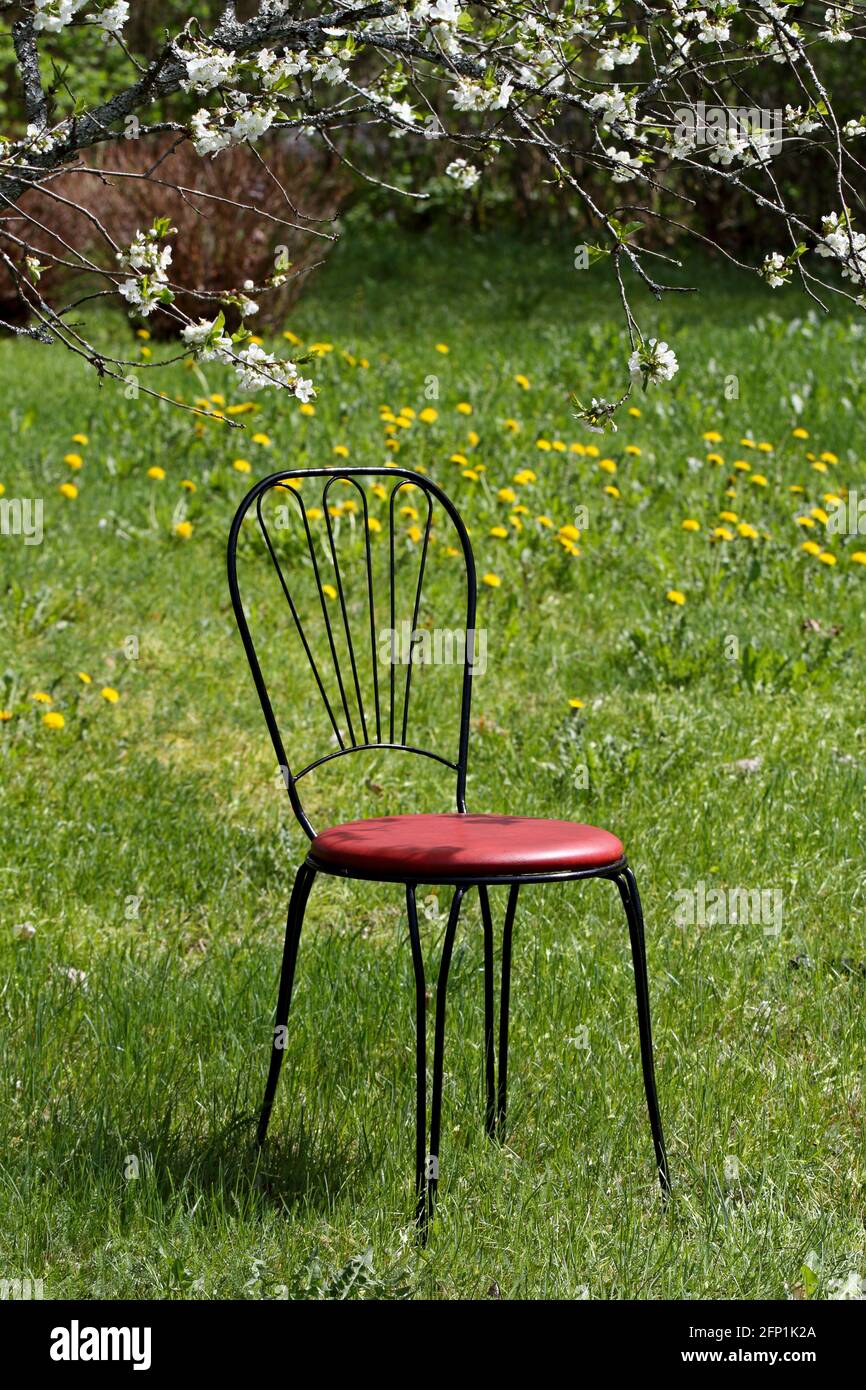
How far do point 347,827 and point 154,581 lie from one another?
3648 mm

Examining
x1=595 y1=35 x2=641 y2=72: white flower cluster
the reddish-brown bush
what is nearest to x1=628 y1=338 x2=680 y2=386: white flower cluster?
x1=595 y1=35 x2=641 y2=72: white flower cluster

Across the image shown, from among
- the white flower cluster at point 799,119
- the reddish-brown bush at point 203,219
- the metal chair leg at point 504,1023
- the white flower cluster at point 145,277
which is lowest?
the metal chair leg at point 504,1023

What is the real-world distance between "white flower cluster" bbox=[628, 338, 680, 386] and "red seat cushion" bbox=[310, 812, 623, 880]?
799mm

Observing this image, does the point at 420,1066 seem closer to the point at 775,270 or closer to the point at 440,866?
the point at 440,866

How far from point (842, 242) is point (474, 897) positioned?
226cm

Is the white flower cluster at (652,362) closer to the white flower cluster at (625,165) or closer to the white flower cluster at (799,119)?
the white flower cluster at (625,165)

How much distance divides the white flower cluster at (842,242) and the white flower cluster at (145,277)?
109cm

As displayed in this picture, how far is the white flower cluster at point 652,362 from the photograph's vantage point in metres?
2.53

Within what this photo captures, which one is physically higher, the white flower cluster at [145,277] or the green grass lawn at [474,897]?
the white flower cluster at [145,277]

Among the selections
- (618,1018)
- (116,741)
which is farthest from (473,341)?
(618,1018)

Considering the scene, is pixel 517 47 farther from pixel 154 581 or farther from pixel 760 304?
pixel 760 304

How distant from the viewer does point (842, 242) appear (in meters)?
2.53

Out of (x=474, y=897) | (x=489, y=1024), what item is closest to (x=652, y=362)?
(x=489, y=1024)

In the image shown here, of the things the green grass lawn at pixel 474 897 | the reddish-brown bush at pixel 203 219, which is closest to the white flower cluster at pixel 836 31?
the green grass lawn at pixel 474 897
